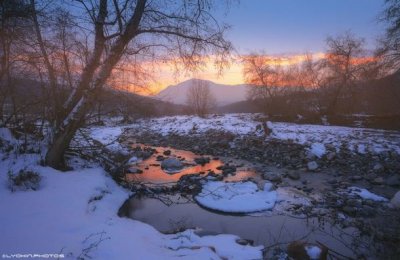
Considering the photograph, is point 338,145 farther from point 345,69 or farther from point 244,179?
point 345,69

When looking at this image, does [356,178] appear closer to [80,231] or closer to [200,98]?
[80,231]

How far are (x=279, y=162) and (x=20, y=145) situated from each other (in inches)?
350

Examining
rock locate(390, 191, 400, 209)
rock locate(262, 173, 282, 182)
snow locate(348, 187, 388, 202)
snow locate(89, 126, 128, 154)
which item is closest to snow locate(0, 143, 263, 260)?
rock locate(390, 191, 400, 209)

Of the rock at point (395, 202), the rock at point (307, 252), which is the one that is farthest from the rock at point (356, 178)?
the rock at point (307, 252)

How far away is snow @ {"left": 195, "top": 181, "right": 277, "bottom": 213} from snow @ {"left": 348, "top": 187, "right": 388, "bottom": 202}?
7.29 ft

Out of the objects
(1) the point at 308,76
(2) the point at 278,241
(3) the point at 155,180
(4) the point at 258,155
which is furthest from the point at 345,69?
(2) the point at 278,241

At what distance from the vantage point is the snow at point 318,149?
12.1m

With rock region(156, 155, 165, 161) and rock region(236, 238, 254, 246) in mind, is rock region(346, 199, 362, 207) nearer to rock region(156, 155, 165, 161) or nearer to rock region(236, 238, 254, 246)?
rock region(236, 238, 254, 246)

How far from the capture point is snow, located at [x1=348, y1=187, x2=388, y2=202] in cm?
768

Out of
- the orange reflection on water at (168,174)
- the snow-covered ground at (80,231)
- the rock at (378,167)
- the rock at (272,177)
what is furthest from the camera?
the rock at (378,167)

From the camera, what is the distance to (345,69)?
26.9 metres

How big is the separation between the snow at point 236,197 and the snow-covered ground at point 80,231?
1601mm

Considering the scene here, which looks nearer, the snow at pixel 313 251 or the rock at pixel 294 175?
the snow at pixel 313 251

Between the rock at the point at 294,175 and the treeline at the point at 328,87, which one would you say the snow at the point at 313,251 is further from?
the treeline at the point at 328,87
